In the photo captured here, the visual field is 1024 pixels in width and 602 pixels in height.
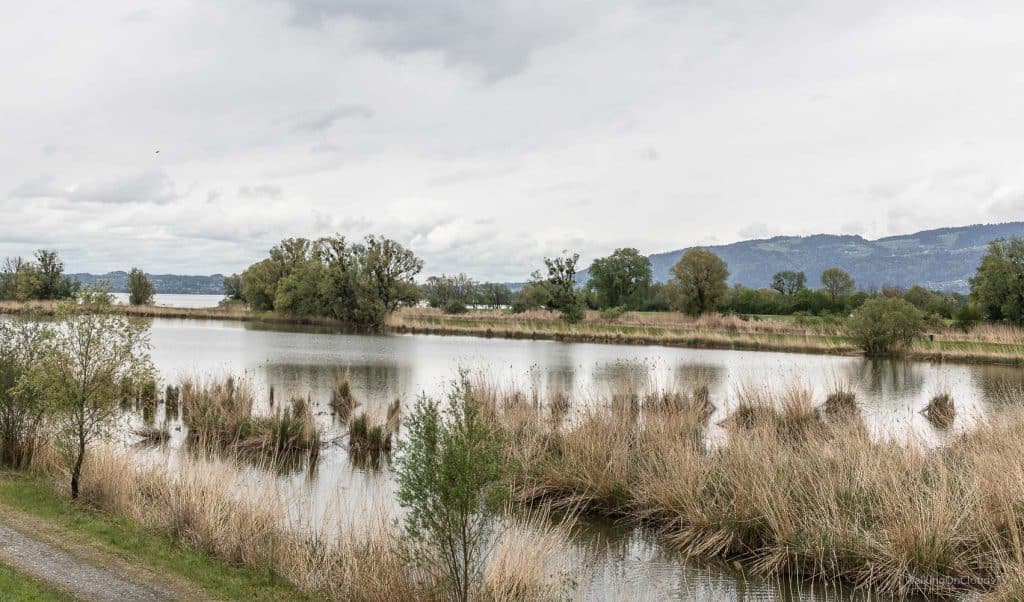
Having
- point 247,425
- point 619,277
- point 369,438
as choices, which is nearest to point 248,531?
point 369,438

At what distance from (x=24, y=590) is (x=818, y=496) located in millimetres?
8303

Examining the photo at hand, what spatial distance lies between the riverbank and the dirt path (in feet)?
72.3

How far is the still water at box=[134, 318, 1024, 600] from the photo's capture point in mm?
8516

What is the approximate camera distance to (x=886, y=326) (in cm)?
3612

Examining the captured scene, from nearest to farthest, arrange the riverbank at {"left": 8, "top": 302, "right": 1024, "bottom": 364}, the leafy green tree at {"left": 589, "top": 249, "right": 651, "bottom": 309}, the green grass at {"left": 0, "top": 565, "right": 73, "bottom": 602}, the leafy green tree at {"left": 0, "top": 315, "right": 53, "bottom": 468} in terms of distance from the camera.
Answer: the green grass at {"left": 0, "top": 565, "right": 73, "bottom": 602} → the leafy green tree at {"left": 0, "top": 315, "right": 53, "bottom": 468} → the riverbank at {"left": 8, "top": 302, "right": 1024, "bottom": 364} → the leafy green tree at {"left": 589, "top": 249, "right": 651, "bottom": 309}

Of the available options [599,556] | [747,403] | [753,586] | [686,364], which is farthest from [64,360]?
[686,364]

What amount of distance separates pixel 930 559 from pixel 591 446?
4800 millimetres

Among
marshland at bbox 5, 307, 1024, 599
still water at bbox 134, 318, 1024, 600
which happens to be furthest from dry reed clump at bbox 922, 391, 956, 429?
marshland at bbox 5, 307, 1024, 599

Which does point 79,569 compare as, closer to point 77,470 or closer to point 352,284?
point 77,470

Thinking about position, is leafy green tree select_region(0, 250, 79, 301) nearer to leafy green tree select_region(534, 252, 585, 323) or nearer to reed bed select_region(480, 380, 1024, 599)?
leafy green tree select_region(534, 252, 585, 323)

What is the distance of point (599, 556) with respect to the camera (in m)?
8.98

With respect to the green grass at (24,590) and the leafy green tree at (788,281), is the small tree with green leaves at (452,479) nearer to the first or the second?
the green grass at (24,590)

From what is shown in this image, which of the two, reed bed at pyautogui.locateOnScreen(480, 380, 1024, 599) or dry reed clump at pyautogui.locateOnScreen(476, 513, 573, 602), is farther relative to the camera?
reed bed at pyautogui.locateOnScreen(480, 380, 1024, 599)

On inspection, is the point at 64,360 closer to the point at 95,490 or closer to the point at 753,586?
the point at 95,490
